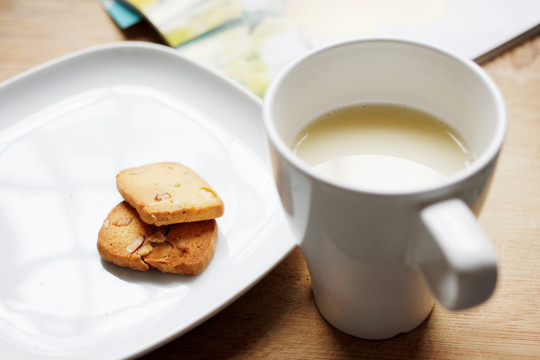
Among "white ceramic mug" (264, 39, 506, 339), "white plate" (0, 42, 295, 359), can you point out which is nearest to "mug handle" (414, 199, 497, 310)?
"white ceramic mug" (264, 39, 506, 339)

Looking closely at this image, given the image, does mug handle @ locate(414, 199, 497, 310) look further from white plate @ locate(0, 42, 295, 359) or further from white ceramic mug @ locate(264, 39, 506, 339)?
white plate @ locate(0, 42, 295, 359)

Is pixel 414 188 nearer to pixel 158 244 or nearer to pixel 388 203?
pixel 388 203

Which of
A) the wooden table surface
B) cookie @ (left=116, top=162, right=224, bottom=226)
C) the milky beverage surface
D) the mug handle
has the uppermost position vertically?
the mug handle

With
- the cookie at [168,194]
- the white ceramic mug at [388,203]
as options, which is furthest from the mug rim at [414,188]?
the cookie at [168,194]

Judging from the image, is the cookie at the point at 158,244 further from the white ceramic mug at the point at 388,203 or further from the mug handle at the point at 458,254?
the mug handle at the point at 458,254

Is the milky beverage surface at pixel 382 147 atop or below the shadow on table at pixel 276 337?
atop

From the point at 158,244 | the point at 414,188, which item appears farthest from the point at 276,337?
the point at 414,188

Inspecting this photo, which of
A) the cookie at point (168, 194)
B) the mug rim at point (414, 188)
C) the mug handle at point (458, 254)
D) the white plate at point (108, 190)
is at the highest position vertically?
the mug rim at point (414, 188)
